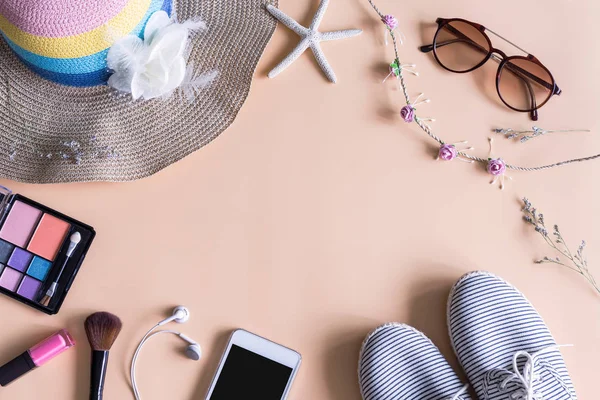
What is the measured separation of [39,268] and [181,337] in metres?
0.23

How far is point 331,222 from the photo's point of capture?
83cm

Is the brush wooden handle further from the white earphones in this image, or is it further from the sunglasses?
the sunglasses

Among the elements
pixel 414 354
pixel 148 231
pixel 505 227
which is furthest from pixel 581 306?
pixel 148 231

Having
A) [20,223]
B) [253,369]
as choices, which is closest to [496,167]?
[253,369]

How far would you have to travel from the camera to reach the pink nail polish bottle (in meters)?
0.78

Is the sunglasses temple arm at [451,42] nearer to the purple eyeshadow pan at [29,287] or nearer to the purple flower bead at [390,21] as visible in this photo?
the purple flower bead at [390,21]

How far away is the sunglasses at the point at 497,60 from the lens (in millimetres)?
853

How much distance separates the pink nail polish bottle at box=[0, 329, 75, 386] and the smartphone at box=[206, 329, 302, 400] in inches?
9.1

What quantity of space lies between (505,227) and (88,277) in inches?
25.4

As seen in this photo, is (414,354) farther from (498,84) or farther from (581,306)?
(498,84)

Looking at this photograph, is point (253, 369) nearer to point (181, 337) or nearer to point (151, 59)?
point (181, 337)

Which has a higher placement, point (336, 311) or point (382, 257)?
point (382, 257)

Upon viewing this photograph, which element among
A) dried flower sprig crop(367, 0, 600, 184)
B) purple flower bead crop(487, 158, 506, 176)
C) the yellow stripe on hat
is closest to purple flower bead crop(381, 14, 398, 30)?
dried flower sprig crop(367, 0, 600, 184)

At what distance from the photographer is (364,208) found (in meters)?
0.84
